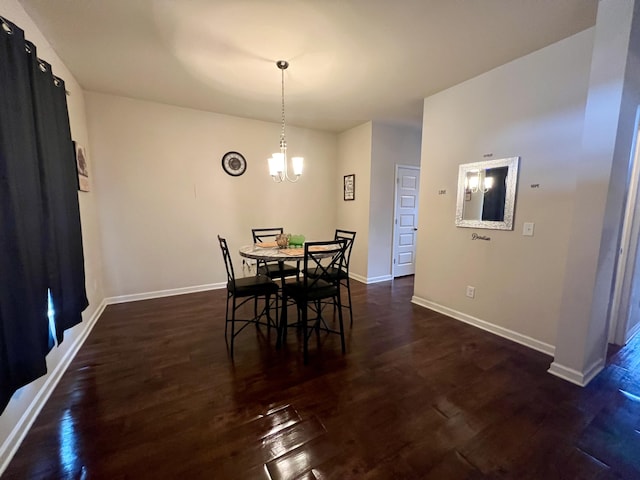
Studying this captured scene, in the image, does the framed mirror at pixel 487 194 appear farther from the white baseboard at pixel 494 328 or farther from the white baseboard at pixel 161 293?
the white baseboard at pixel 161 293

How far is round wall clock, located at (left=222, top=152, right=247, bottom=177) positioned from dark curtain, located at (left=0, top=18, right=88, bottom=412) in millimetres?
2063

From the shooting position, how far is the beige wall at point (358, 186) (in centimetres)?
442

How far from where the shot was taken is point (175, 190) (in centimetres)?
379

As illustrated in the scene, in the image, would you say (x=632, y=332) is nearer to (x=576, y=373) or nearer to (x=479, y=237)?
(x=576, y=373)

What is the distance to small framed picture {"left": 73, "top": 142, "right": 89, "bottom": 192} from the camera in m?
2.72

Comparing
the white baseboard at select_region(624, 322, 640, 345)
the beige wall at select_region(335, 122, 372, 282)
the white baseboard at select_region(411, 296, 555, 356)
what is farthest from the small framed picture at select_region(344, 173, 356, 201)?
the white baseboard at select_region(624, 322, 640, 345)

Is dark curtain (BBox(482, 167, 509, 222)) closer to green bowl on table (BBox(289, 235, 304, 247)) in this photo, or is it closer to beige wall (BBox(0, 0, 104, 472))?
green bowl on table (BBox(289, 235, 304, 247))

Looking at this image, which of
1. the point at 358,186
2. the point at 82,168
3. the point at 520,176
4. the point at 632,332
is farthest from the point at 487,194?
the point at 82,168

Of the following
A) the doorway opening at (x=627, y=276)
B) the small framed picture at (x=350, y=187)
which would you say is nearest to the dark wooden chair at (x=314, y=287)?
the small framed picture at (x=350, y=187)

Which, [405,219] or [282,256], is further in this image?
[405,219]

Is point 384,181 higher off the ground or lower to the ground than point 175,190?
higher

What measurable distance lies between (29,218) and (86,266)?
1650mm

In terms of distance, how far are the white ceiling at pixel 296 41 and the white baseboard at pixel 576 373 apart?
257 centimetres

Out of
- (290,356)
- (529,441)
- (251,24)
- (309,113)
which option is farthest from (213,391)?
(309,113)
